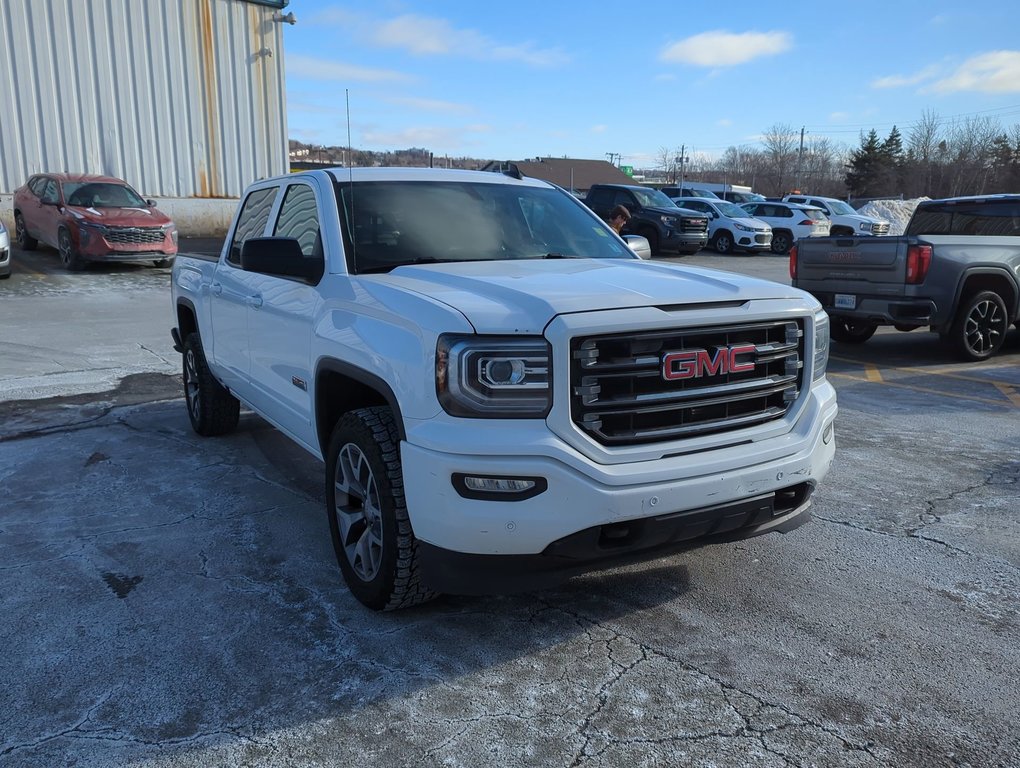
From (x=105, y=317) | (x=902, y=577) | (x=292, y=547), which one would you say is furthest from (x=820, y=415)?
(x=105, y=317)

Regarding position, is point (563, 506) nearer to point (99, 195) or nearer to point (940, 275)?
point (940, 275)

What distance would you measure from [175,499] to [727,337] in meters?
3.34

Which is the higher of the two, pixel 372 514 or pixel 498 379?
pixel 498 379

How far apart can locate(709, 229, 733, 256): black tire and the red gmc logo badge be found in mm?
23040

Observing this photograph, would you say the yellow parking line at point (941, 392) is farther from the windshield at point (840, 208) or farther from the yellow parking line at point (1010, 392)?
the windshield at point (840, 208)

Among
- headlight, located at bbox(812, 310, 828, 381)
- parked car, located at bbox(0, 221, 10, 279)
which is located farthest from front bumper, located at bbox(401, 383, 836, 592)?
parked car, located at bbox(0, 221, 10, 279)

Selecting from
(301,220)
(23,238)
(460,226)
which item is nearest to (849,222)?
(23,238)

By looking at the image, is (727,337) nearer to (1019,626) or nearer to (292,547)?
(1019,626)

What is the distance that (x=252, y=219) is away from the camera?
5.28 metres

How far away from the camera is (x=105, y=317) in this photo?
38.3 feet

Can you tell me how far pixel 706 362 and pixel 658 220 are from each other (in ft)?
66.1

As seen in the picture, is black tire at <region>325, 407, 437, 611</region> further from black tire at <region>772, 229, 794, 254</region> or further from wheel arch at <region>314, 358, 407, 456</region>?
black tire at <region>772, 229, 794, 254</region>

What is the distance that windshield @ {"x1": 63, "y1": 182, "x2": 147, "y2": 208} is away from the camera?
16047 mm

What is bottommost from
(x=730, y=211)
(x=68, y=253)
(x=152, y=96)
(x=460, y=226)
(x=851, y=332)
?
(x=851, y=332)
